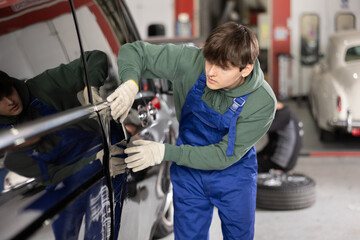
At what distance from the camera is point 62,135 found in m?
1.37

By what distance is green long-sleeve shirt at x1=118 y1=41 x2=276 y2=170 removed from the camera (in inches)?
85.8

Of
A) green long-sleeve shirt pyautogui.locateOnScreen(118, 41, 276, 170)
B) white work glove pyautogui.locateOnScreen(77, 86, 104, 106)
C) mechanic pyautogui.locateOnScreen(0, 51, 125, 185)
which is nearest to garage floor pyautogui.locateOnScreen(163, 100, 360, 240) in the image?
green long-sleeve shirt pyautogui.locateOnScreen(118, 41, 276, 170)

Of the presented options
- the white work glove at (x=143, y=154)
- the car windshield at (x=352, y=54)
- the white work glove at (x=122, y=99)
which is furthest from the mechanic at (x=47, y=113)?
the car windshield at (x=352, y=54)

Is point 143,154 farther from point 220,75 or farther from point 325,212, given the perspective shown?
point 325,212

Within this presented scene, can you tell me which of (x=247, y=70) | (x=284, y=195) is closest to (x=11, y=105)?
(x=247, y=70)

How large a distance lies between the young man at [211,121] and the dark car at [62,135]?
0.16 m

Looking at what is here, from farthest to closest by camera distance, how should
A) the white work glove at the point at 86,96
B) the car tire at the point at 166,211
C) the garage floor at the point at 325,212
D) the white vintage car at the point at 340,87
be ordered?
the white vintage car at the point at 340,87 < the garage floor at the point at 325,212 < the car tire at the point at 166,211 < the white work glove at the point at 86,96

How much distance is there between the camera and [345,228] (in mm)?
3973

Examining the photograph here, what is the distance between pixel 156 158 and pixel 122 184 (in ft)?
0.92

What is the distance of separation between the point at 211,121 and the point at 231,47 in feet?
1.33

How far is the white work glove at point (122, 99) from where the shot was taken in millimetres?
1813

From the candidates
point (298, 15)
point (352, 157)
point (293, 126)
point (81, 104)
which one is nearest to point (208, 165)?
point (81, 104)

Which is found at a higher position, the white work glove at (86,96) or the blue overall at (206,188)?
the white work glove at (86,96)

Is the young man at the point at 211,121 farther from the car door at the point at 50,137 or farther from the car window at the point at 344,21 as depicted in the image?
the car window at the point at 344,21
